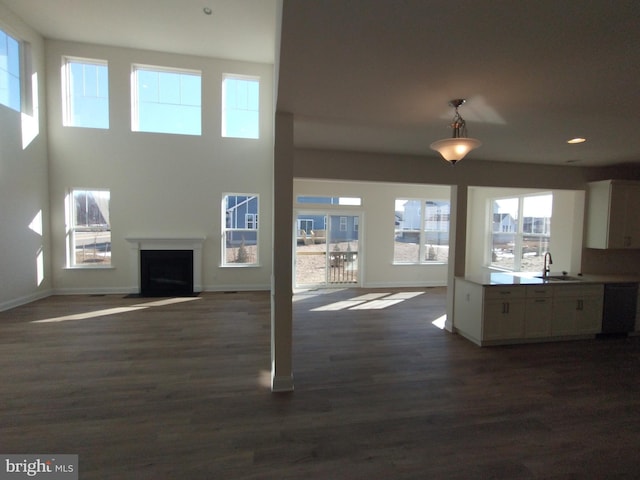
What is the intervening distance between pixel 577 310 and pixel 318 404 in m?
3.75

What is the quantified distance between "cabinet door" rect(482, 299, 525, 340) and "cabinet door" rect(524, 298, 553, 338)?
3.2 inches

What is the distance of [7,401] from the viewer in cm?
242

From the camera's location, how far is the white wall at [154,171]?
584 cm

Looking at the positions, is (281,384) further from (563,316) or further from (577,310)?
(577,310)

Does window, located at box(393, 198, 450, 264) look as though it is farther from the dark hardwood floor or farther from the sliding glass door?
the dark hardwood floor

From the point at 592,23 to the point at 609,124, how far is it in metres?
1.90

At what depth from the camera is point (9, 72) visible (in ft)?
16.2

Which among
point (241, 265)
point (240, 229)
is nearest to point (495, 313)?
point (241, 265)

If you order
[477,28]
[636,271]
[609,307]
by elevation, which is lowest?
[609,307]

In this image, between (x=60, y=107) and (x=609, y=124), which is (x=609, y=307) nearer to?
(x=609, y=124)

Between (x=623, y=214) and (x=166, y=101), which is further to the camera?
(x=166, y=101)

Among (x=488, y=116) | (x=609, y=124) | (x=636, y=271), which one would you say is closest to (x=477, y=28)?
(x=488, y=116)

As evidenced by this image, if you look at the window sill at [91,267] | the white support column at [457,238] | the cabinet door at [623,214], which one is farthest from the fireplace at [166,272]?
the cabinet door at [623,214]

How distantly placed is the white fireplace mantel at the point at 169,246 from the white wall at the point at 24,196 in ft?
4.98
